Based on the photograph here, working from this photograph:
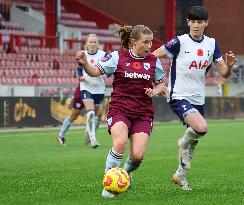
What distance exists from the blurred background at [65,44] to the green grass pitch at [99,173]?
21.0 ft

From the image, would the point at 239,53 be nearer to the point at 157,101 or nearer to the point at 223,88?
the point at 223,88

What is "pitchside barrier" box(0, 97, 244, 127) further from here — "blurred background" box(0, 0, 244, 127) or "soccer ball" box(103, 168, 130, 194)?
"soccer ball" box(103, 168, 130, 194)

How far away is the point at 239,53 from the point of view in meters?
46.1

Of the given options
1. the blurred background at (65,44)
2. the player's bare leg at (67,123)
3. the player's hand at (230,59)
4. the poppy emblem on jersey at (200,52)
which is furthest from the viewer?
the blurred background at (65,44)

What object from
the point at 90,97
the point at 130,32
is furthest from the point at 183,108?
the point at 90,97

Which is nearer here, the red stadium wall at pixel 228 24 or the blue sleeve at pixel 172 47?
the blue sleeve at pixel 172 47

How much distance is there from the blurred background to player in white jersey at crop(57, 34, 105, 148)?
669 centimetres

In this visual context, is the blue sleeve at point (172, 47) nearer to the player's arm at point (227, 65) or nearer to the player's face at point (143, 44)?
the player's arm at point (227, 65)

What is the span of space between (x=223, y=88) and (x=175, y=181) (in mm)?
32364

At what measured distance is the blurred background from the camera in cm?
2791

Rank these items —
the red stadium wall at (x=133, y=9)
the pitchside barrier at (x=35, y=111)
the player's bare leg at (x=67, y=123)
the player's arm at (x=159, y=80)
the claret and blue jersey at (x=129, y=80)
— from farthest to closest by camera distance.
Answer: the red stadium wall at (x=133, y=9), the pitchside barrier at (x=35, y=111), the player's bare leg at (x=67, y=123), the player's arm at (x=159, y=80), the claret and blue jersey at (x=129, y=80)

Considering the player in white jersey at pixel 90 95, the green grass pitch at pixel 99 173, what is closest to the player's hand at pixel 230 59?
the green grass pitch at pixel 99 173

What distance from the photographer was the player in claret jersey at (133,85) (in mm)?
9977

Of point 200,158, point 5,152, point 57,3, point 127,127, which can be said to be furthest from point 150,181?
point 57,3
